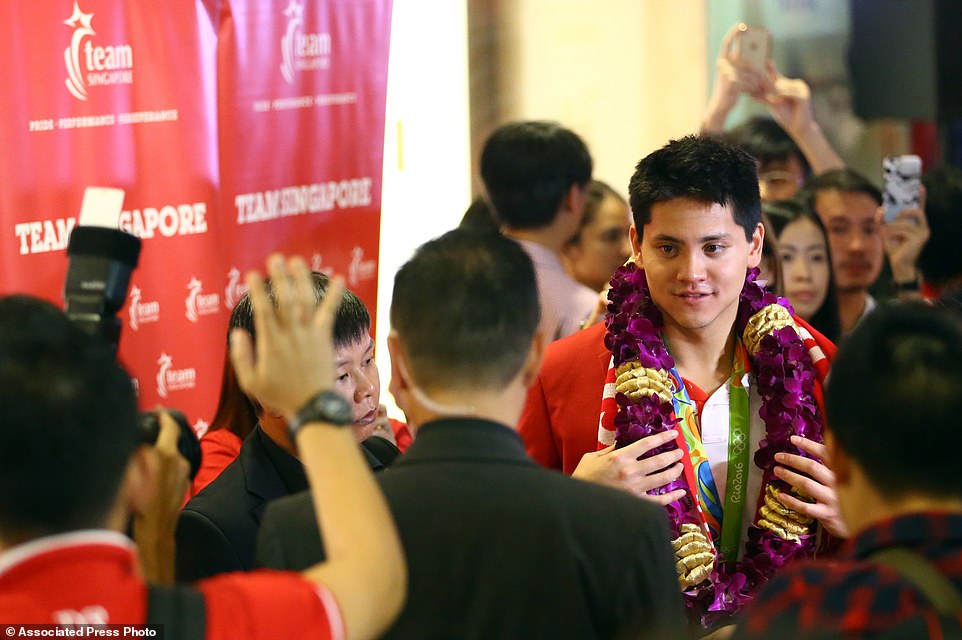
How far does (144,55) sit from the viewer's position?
12.4 ft

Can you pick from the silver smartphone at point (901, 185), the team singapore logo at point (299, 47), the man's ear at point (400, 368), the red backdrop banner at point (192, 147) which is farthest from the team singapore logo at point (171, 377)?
the silver smartphone at point (901, 185)

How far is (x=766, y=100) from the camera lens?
524 cm

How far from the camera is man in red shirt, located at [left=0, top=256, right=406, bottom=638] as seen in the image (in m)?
1.44

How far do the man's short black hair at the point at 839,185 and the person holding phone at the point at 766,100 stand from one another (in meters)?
0.13

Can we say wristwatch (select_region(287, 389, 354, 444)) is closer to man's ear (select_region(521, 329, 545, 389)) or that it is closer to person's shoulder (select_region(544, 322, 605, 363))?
man's ear (select_region(521, 329, 545, 389))

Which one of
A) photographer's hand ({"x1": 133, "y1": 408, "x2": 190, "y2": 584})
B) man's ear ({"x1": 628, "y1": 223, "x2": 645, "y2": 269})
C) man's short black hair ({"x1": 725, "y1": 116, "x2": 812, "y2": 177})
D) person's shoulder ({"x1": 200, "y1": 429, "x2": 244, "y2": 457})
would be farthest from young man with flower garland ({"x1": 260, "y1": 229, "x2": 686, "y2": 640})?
man's short black hair ({"x1": 725, "y1": 116, "x2": 812, "y2": 177})

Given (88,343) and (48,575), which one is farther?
(88,343)

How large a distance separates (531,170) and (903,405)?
2.94 metres

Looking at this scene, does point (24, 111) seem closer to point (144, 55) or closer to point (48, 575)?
point (144, 55)

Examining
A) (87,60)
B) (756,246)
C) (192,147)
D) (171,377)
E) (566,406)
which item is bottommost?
(171,377)

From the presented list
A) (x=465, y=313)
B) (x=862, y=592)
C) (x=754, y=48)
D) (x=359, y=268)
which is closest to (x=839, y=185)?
(x=754, y=48)

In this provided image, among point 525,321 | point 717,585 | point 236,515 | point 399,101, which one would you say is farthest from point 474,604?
point 399,101

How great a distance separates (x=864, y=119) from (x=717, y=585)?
4574 millimetres

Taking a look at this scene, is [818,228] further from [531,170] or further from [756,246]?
[756,246]
